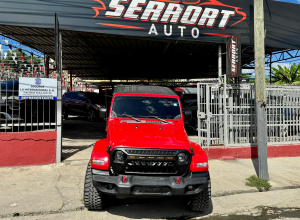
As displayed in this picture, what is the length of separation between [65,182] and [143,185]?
2.62m

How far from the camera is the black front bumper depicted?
11.0ft

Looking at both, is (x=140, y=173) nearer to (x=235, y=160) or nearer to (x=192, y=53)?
(x=235, y=160)

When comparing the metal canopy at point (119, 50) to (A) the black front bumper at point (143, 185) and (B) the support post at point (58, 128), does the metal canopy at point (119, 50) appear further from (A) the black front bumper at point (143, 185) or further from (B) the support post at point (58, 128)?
(A) the black front bumper at point (143, 185)

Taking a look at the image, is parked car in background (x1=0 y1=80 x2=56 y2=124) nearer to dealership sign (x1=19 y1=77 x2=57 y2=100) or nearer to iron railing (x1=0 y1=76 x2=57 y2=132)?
iron railing (x1=0 y1=76 x2=57 y2=132)

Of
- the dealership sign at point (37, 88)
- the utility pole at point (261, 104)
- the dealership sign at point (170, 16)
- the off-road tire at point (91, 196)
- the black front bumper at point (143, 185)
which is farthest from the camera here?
the dealership sign at point (170, 16)

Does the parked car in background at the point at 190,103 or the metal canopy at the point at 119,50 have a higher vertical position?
the metal canopy at the point at 119,50

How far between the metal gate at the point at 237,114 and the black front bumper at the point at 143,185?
3.85m

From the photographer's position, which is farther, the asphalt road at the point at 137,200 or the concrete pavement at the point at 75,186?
the concrete pavement at the point at 75,186

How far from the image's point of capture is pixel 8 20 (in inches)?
283

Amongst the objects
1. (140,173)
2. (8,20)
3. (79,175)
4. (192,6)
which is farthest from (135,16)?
(140,173)

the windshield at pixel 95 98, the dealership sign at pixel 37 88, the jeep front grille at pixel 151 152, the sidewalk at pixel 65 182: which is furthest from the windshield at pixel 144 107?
the windshield at pixel 95 98

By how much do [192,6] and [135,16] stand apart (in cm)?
198

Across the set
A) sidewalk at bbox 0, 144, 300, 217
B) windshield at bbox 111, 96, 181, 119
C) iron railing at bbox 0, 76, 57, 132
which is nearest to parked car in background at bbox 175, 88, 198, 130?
sidewalk at bbox 0, 144, 300, 217

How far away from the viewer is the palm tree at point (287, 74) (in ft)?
78.6
